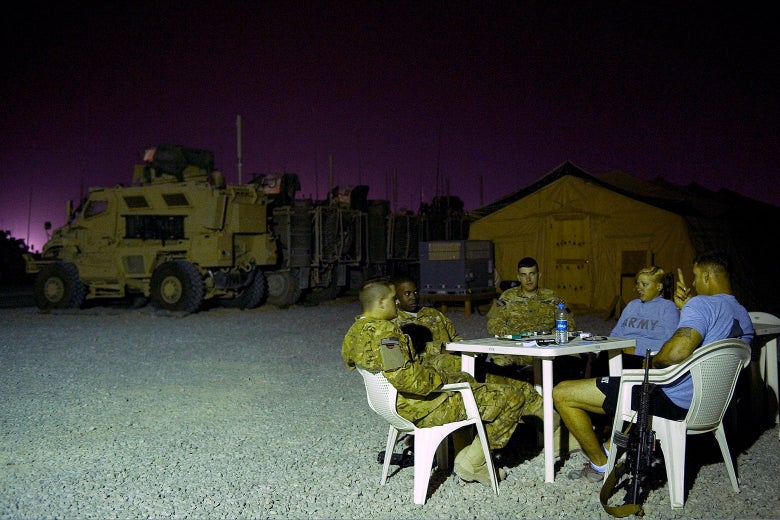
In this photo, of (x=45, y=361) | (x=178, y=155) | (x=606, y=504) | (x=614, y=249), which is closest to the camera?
(x=606, y=504)

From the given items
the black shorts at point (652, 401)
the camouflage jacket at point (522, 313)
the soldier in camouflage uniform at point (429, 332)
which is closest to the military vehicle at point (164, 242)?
the camouflage jacket at point (522, 313)

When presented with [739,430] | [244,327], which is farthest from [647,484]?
[244,327]

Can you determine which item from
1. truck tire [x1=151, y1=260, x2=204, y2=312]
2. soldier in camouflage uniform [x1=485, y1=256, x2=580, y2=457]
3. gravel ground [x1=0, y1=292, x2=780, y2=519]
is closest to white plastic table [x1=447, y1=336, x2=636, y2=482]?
gravel ground [x1=0, y1=292, x2=780, y2=519]

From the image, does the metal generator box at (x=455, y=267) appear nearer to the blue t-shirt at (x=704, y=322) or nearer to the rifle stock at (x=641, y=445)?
the blue t-shirt at (x=704, y=322)

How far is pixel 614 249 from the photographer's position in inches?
541

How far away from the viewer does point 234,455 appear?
182 inches

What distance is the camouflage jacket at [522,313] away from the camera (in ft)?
18.1

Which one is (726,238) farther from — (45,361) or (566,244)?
(45,361)

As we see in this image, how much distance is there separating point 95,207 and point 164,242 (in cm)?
226

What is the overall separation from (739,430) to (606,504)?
2.28m

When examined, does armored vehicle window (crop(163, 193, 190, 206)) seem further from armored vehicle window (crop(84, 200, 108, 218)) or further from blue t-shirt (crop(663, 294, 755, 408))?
blue t-shirt (crop(663, 294, 755, 408))

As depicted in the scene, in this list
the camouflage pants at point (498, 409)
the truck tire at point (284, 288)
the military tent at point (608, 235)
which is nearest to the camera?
the camouflage pants at point (498, 409)

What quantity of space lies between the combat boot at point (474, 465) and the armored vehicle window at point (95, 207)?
13857 mm

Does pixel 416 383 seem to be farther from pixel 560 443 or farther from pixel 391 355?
pixel 560 443
